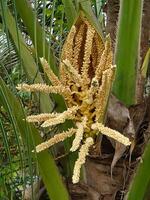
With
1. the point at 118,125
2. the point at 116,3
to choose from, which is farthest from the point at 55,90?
the point at 116,3

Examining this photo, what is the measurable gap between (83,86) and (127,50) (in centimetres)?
17

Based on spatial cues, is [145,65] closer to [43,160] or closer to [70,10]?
[70,10]

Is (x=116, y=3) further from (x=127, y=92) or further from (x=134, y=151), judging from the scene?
(x=134, y=151)

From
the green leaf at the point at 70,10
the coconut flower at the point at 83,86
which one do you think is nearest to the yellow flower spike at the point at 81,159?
the coconut flower at the point at 83,86

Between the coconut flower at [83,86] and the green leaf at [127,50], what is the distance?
0.08 meters

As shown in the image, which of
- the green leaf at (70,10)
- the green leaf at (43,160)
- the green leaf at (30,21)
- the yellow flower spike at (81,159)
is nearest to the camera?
the yellow flower spike at (81,159)

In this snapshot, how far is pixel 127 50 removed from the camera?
1.09m

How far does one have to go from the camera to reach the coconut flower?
91cm

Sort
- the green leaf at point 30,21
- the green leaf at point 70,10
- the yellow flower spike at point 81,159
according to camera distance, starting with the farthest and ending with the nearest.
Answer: the green leaf at point 70,10
the green leaf at point 30,21
the yellow flower spike at point 81,159

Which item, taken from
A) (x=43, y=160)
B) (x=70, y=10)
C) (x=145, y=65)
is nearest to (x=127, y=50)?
(x=145, y=65)

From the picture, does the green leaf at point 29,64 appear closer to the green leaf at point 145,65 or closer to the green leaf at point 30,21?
the green leaf at point 30,21

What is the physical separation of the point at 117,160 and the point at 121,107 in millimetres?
123

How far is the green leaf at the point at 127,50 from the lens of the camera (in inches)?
42.0

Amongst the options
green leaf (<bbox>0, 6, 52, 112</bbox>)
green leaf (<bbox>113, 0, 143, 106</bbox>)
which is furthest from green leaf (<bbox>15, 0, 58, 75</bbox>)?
green leaf (<bbox>113, 0, 143, 106</bbox>)
